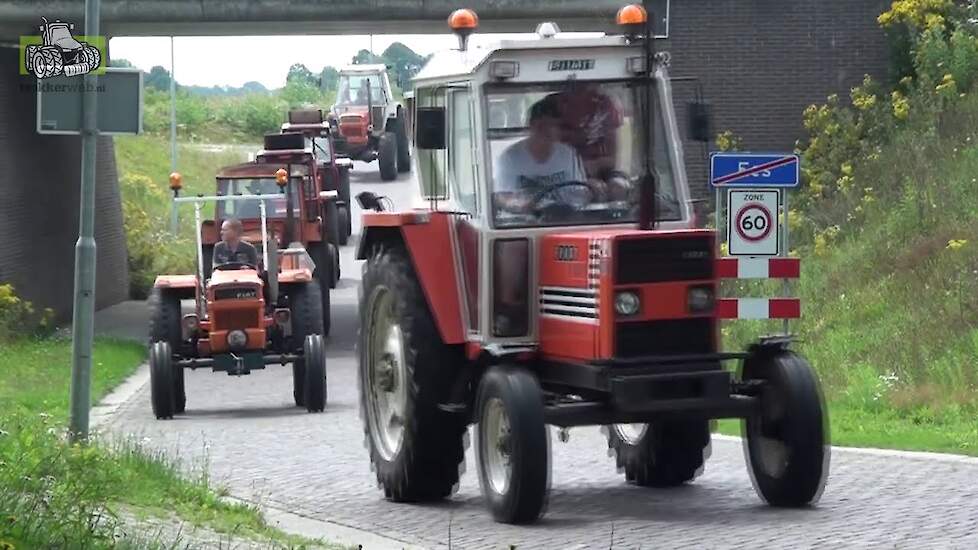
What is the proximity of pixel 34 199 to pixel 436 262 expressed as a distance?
22.5 meters

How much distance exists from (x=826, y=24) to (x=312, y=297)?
13.6 meters

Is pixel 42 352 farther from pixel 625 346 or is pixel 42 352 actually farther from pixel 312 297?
pixel 625 346

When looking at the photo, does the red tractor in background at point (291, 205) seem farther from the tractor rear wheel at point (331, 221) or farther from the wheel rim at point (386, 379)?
the wheel rim at point (386, 379)

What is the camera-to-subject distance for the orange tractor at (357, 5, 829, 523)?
1200 cm

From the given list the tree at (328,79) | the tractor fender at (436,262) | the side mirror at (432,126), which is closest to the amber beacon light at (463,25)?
the side mirror at (432,126)

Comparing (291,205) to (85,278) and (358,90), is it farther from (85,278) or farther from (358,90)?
(358,90)

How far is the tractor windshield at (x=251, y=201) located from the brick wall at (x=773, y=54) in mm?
6601

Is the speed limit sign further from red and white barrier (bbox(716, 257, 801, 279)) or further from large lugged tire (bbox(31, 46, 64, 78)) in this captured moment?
large lugged tire (bbox(31, 46, 64, 78))

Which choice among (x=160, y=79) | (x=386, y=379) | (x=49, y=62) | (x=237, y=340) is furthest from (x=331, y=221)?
(x=160, y=79)

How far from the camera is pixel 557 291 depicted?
12.4 metres

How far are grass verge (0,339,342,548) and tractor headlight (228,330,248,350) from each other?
18.6 ft

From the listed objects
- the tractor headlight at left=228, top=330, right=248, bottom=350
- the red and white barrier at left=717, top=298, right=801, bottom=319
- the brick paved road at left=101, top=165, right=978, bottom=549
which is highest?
the red and white barrier at left=717, top=298, right=801, bottom=319

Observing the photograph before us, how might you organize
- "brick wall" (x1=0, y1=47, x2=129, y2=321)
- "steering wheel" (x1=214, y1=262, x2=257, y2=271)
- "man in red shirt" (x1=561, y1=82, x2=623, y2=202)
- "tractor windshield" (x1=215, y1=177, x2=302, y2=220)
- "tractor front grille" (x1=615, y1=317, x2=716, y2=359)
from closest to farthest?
1. "tractor front grille" (x1=615, y1=317, x2=716, y2=359)
2. "man in red shirt" (x1=561, y1=82, x2=623, y2=202)
3. "steering wheel" (x1=214, y1=262, x2=257, y2=271)
4. "brick wall" (x1=0, y1=47, x2=129, y2=321)
5. "tractor windshield" (x1=215, y1=177, x2=302, y2=220)

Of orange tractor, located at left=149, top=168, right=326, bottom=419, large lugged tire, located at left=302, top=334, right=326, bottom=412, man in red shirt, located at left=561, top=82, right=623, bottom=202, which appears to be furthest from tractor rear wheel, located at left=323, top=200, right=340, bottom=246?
man in red shirt, located at left=561, top=82, right=623, bottom=202
